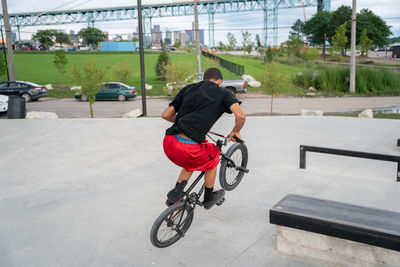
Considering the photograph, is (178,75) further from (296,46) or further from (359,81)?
(296,46)

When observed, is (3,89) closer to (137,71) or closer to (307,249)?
(137,71)

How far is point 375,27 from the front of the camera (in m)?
77.1

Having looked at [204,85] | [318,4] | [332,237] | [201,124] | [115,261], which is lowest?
[115,261]

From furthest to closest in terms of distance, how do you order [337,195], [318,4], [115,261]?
[318,4], [337,195], [115,261]

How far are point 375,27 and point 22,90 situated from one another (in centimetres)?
7402

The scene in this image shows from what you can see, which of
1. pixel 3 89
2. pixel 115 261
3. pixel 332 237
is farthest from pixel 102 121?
pixel 3 89

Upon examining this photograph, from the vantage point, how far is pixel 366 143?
8445 millimetres

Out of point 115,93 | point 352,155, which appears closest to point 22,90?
point 115,93

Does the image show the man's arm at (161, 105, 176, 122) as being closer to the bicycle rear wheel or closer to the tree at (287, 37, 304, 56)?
the bicycle rear wheel

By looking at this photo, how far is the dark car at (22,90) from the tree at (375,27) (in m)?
68.5

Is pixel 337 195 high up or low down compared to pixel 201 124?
down

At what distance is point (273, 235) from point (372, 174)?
3.18 m

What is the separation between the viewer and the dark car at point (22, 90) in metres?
26.5

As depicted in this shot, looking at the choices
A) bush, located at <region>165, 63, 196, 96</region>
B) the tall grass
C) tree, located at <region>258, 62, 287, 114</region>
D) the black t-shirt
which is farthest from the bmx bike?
the tall grass
